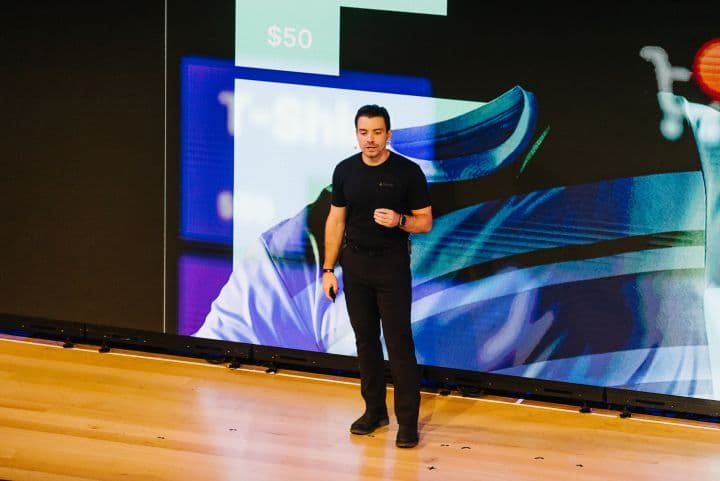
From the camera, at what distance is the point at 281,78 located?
6.84m

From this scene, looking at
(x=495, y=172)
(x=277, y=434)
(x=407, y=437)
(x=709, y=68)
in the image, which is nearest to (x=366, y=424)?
(x=407, y=437)

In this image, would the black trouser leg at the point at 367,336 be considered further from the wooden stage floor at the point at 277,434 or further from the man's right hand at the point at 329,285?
→ the wooden stage floor at the point at 277,434

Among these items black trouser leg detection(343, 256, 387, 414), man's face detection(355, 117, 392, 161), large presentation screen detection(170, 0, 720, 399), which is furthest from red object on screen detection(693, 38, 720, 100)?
black trouser leg detection(343, 256, 387, 414)

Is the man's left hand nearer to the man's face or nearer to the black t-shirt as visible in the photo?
the black t-shirt

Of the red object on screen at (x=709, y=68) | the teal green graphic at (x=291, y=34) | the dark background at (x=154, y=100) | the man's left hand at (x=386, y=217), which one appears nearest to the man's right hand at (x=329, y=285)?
the man's left hand at (x=386, y=217)

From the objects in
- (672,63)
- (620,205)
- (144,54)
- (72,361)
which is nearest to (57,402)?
(72,361)

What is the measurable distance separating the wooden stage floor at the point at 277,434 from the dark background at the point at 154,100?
A: 1.98ft

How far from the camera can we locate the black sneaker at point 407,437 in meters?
6.10

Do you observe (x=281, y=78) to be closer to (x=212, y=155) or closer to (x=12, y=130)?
(x=212, y=155)

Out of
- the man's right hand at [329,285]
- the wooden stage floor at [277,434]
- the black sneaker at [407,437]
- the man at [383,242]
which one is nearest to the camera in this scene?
the wooden stage floor at [277,434]

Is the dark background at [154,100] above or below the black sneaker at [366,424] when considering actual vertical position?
above

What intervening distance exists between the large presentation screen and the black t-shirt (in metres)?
0.63

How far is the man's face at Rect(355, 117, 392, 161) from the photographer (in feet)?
19.2

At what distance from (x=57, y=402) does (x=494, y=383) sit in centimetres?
206
